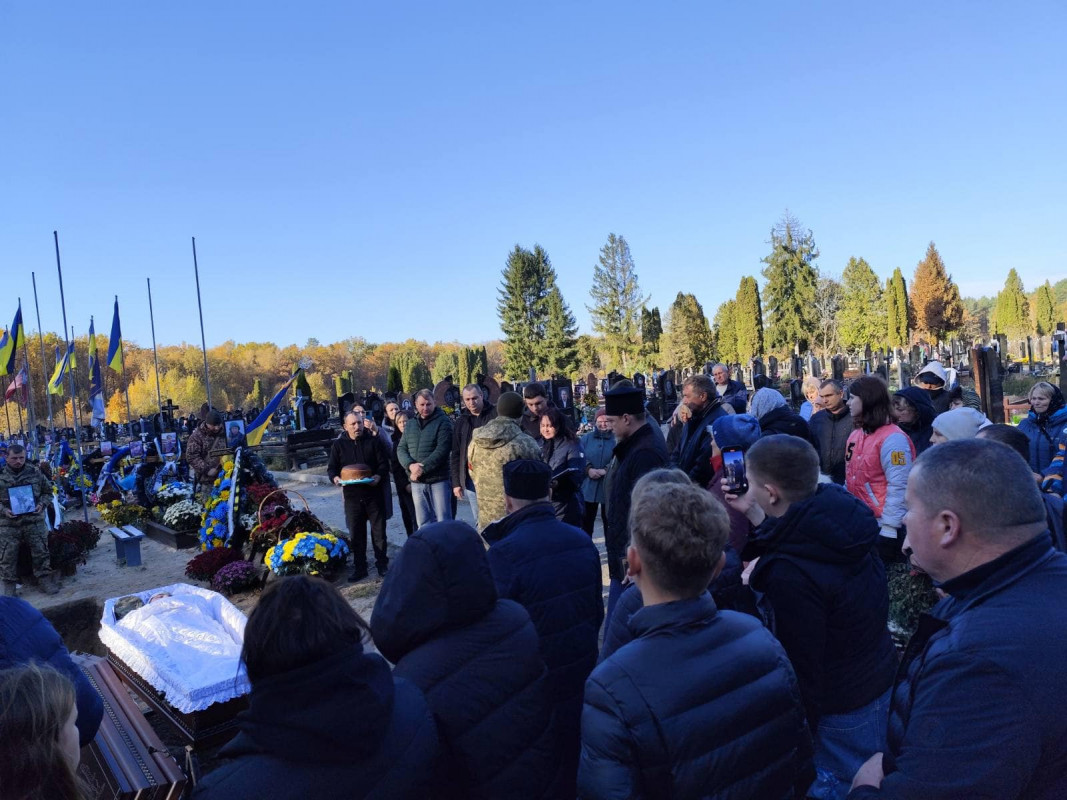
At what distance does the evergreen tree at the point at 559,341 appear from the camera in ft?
208

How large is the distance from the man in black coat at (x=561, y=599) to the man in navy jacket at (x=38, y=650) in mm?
1354

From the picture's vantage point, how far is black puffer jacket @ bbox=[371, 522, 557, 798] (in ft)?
5.97

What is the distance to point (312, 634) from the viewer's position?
1.49m

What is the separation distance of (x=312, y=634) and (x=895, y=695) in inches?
52.6

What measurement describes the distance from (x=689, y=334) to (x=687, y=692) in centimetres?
5750

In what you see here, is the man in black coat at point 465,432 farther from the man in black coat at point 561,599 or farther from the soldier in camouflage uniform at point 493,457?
the man in black coat at point 561,599

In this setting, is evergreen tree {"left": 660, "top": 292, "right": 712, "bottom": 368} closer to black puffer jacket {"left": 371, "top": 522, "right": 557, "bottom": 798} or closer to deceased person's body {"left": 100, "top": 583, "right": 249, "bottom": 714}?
deceased person's body {"left": 100, "top": 583, "right": 249, "bottom": 714}

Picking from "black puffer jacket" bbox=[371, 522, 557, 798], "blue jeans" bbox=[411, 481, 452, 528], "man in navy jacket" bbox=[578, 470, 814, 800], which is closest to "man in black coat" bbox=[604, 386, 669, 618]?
"black puffer jacket" bbox=[371, 522, 557, 798]

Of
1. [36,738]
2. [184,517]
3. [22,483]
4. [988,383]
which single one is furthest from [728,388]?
[36,738]

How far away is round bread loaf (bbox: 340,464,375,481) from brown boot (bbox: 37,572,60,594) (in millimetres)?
4515

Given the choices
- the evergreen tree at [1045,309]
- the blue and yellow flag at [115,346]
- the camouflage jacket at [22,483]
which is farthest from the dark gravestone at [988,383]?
the evergreen tree at [1045,309]

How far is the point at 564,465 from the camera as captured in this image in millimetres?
5629

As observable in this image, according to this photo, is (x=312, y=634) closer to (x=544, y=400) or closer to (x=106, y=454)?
(x=544, y=400)

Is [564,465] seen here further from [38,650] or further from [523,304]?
[523,304]
